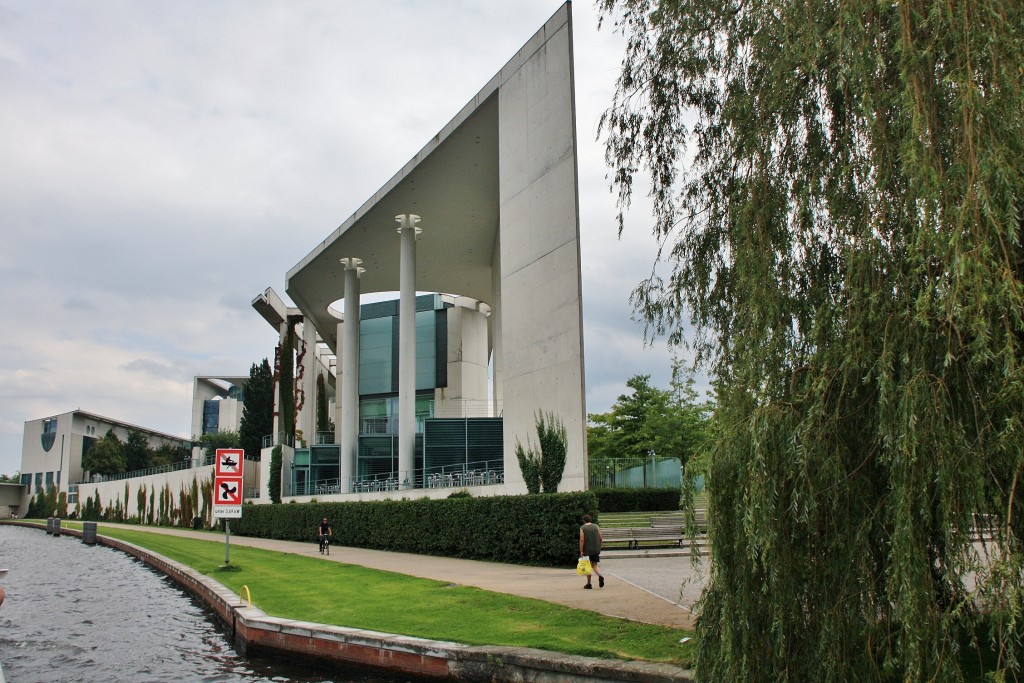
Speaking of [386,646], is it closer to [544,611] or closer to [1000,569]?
[544,611]

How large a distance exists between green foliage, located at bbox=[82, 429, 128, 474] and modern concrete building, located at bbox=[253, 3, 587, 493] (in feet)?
127

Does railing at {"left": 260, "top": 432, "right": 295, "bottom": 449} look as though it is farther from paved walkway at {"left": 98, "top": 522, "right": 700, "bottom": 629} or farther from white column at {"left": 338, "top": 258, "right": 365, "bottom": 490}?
paved walkway at {"left": 98, "top": 522, "right": 700, "bottom": 629}

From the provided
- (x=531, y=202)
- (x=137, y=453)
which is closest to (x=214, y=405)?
(x=137, y=453)

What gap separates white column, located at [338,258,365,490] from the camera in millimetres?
41469

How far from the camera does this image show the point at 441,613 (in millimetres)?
11500

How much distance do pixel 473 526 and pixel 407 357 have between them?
605 inches

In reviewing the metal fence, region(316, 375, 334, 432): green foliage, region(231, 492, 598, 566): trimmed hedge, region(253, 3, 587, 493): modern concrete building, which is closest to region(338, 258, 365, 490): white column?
region(253, 3, 587, 493): modern concrete building

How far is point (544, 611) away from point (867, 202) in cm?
706

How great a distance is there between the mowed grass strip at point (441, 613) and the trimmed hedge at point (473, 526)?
11.7 ft

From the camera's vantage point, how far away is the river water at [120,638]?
33.1 feet

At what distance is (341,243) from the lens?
134 ft

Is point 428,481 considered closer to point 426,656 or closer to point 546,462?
point 546,462

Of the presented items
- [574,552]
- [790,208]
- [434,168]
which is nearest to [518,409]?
[574,552]

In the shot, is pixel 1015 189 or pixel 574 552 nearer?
pixel 1015 189
